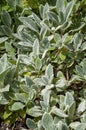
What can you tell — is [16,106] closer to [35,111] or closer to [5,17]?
[35,111]

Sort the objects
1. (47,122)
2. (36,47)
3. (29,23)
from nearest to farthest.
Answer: (47,122)
(36,47)
(29,23)

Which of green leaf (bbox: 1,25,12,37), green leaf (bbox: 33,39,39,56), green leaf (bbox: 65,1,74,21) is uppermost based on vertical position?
green leaf (bbox: 65,1,74,21)

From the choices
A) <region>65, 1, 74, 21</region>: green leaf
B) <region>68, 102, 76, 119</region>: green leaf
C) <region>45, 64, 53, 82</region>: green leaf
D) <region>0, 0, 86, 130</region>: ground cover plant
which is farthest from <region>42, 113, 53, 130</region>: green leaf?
<region>65, 1, 74, 21</region>: green leaf

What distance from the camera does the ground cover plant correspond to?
1765mm

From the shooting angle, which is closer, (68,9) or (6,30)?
(68,9)

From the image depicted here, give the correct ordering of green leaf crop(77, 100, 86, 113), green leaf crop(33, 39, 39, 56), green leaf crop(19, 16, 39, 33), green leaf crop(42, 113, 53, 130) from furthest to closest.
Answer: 1. green leaf crop(19, 16, 39, 33)
2. green leaf crop(33, 39, 39, 56)
3. green leaf crop(77, 100, 86, 113)
4. green leaf crop(42, 113, 53, 130)

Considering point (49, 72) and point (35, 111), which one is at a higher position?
point (49, 72)

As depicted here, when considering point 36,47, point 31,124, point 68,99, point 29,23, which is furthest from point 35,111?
point 29,23

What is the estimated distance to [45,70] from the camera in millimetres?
1956

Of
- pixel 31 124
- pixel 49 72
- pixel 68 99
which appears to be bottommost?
pixel 31 124

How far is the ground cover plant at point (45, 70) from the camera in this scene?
176 centimetres

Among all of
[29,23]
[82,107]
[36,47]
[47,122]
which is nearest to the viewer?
[47,122]

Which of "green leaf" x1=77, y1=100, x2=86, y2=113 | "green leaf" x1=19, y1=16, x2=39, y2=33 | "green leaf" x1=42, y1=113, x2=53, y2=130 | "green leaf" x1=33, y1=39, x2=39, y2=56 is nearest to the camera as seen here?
"green leaf" x1=42, y1=113, x2=53, y2=130

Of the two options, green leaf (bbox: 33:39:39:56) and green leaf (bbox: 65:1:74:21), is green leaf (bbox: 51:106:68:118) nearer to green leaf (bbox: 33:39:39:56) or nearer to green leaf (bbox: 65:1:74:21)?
green leaf (bbox: 33:39:39:56)
